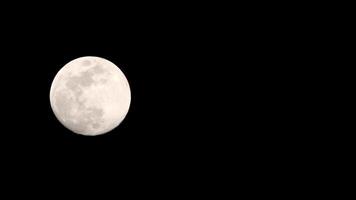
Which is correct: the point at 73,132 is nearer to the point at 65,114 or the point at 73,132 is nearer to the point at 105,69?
the point at 65,114

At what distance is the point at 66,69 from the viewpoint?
726 centimetres

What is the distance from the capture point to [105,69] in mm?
7262

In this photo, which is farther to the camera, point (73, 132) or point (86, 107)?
point (73, 132)

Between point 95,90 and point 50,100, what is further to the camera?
point 50,100

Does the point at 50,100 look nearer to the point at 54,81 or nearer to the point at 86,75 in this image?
the point at 54,81

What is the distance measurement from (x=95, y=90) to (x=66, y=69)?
732 mm

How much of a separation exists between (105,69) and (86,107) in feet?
2.48

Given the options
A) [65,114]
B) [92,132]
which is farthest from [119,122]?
[65,114]

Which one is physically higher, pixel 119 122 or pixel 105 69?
pixel 105 69

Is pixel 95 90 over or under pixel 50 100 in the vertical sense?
under

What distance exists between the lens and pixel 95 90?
A: 6.96 m

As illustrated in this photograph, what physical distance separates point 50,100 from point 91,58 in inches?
41.1

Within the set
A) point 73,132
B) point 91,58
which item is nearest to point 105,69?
point 91,58

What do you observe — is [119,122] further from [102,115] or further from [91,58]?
[91,58]
